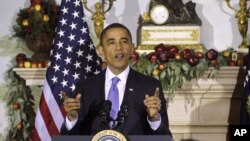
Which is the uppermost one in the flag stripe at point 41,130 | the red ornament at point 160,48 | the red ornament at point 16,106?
the red ornament at point 160,48

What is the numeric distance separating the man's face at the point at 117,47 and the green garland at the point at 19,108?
2.10 metres

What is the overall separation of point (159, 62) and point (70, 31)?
2.18 feet

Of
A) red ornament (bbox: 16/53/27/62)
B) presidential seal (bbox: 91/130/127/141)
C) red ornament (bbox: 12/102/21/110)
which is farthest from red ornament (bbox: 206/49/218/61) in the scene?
presidential seal (bbox: 91/130/127/141)

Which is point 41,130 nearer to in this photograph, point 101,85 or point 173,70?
point 173,70

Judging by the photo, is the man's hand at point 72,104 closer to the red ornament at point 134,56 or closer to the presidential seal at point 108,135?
the presidential seal at point 108,135

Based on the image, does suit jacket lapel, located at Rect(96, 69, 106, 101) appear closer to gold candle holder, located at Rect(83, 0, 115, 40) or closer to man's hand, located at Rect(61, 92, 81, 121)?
man's hand, located at Rect(61, 92, 81, 121)

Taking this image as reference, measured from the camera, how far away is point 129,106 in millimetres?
2301

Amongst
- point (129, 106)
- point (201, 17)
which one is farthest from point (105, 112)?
point (201, 17)

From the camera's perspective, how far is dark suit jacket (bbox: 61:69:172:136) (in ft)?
7.45

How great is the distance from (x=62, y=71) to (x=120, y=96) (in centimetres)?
160

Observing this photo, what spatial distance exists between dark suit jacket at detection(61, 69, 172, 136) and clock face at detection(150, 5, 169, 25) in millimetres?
1806

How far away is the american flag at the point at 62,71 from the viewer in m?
3.90

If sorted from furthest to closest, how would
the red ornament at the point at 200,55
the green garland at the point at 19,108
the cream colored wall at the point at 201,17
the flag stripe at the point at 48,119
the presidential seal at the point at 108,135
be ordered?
the cream colored wall at the point at 201,17
the green garland at the point at 19,108
the red ornament at the point at 200,55
the flag stripe at the point at 48,119
the presidential seal at the point at 108,135

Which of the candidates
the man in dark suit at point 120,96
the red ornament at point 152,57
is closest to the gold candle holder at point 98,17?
the red ornament at point 152,57
